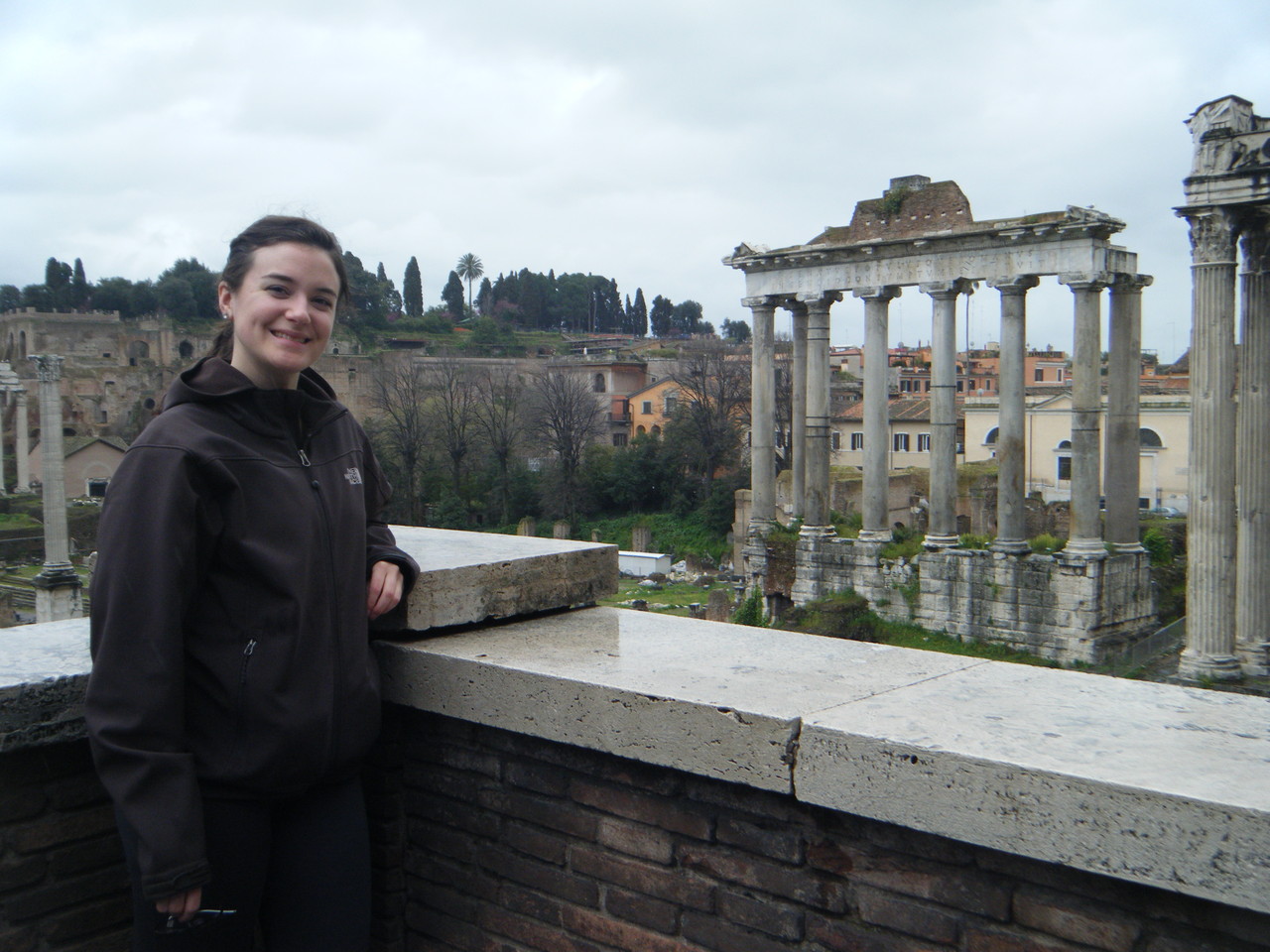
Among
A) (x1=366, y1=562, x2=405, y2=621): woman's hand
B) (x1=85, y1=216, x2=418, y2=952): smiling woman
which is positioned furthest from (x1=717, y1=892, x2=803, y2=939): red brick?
(x1=366, y1=562, x2=405, y2=621): woman's hand

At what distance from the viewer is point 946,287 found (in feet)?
65.2

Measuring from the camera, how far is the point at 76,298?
8894 centimetres

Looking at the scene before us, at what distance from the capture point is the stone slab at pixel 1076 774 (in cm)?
162

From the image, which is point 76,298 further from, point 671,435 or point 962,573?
point 962,573

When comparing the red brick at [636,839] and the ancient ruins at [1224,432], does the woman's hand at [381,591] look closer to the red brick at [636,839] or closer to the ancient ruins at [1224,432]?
the red brick at [636,839]

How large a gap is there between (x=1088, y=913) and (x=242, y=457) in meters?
1.63

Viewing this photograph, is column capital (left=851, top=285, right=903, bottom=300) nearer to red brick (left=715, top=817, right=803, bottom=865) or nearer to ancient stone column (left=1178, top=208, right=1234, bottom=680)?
ancient stone column (left=1178, top=208, right=1234, bottom=680)

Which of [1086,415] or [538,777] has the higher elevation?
[1086,415]

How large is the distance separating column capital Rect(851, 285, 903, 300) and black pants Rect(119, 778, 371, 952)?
19509mm

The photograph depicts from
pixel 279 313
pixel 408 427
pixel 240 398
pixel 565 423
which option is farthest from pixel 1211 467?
pixel 408 427

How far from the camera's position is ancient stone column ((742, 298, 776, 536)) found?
73.8 ft

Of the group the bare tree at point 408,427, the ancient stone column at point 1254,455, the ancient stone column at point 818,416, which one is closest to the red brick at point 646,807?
the ancient stone column at point 1254,455

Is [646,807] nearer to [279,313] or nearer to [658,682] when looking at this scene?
[658,682]

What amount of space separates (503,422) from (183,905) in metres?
45.6
